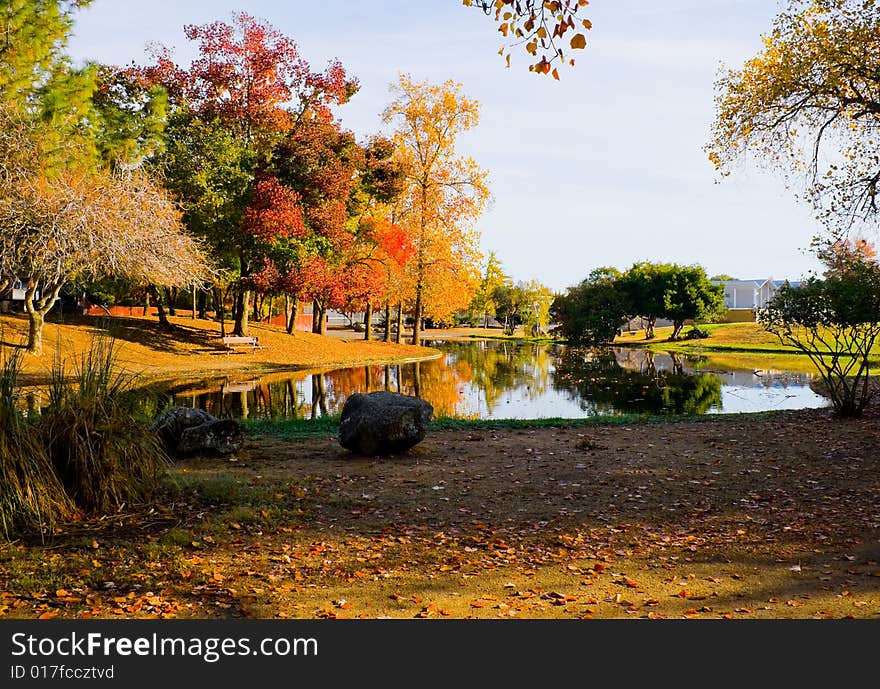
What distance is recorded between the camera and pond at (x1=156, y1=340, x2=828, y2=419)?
58.7ft

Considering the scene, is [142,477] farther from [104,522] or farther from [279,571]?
[279,571]

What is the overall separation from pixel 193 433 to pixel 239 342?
23.4 metres

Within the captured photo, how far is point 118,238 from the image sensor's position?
75.3ft

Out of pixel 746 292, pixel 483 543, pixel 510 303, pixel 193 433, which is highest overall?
pixel 746 292

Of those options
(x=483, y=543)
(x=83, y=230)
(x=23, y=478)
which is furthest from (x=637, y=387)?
(x=23, y=478)

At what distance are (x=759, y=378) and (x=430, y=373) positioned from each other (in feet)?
39.6

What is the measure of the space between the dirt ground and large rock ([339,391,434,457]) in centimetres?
21

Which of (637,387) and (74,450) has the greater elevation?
(74,450)

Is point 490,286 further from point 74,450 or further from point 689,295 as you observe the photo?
point 74,450

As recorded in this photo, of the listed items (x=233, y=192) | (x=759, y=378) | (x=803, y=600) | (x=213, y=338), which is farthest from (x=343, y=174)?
(x=803, y=600)

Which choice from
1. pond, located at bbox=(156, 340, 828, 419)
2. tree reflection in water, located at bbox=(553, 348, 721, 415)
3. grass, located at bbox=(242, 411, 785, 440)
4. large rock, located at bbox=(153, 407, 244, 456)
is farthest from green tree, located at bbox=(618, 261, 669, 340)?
large rock, located at bbox=(153, 407, 244, 456)

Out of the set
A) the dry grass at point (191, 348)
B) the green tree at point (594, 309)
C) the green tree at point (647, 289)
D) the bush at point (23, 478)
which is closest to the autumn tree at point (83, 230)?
the dry grass at point (191, 348)

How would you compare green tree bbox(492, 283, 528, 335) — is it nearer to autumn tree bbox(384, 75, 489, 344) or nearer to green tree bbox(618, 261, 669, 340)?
green tree bbox(618, 261, 669, 340)

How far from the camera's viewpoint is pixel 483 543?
20.8 ft
